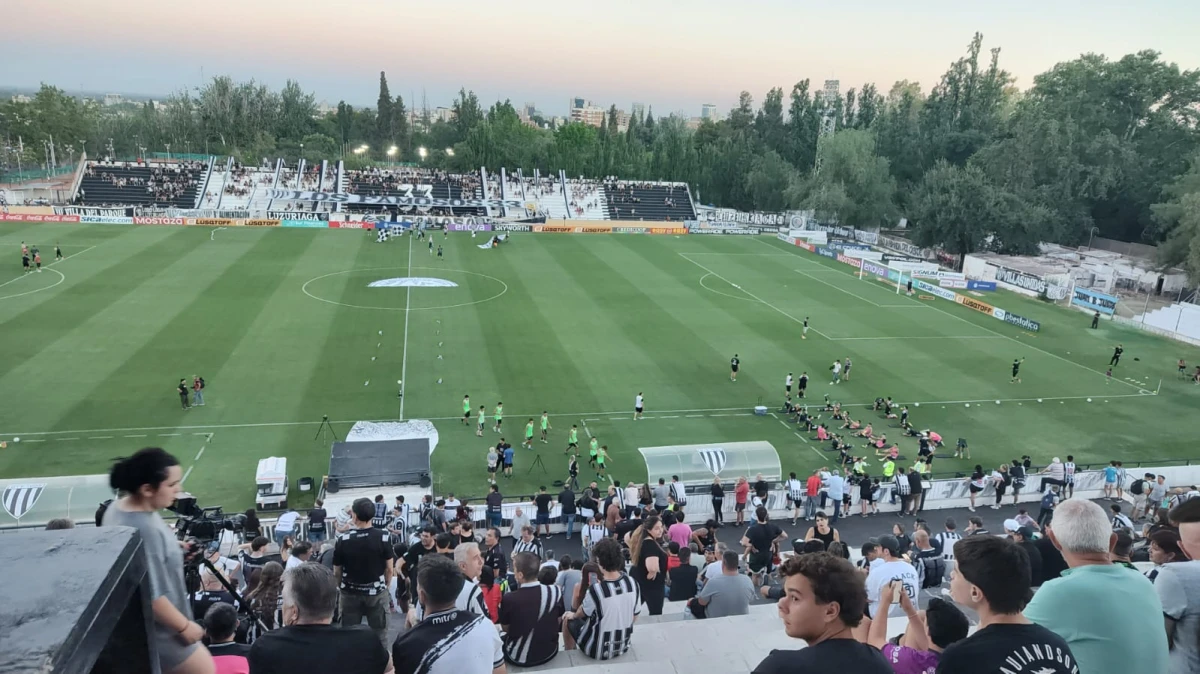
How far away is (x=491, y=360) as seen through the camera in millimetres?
30922

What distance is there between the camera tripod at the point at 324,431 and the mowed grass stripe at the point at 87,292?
11289 millimetres

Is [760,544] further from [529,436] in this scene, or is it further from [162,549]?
[529,436]

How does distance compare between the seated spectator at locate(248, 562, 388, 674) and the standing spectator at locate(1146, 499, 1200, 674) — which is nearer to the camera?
the seated spectator at locate(248, 562, 388, 674)

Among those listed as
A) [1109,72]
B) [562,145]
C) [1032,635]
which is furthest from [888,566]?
[562,145]

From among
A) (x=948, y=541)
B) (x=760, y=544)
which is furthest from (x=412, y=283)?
(x=948, y=541)

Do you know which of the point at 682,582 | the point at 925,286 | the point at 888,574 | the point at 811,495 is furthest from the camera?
the point at 925,286

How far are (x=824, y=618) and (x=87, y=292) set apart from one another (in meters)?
43.1

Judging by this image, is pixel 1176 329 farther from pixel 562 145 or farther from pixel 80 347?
pixel 562 145

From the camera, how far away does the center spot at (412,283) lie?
42094 mm

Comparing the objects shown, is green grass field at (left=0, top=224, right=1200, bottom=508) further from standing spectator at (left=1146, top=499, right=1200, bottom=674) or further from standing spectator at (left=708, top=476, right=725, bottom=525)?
standing spectator at (left=1146, top=499, right=1200, bottom=674)

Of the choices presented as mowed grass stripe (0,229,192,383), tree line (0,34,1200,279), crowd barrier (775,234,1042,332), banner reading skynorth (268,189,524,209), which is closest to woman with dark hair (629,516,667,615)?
mowed grass stripe (0,229,192,383)

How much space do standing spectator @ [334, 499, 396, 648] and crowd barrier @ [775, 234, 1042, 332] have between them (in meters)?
41.8

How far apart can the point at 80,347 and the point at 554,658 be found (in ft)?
100

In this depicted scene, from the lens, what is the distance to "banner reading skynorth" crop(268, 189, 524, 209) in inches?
2763
